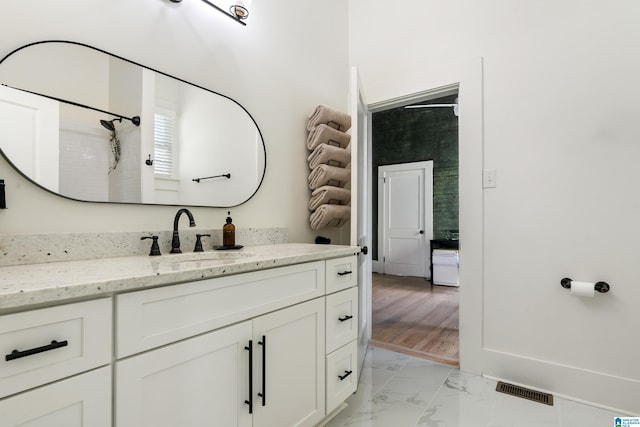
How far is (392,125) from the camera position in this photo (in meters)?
6.00

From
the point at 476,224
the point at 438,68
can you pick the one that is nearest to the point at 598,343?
the point at 476,224

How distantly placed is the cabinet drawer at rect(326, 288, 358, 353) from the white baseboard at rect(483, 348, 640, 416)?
1.06 metres

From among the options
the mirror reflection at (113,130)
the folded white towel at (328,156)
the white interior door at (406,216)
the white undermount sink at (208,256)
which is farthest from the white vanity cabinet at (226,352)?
the white interior door at (406,216)

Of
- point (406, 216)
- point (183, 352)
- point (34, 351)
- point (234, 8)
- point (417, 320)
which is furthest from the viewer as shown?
point (406, 216)

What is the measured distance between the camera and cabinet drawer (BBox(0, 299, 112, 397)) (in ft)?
2.03

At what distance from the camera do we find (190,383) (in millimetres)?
932

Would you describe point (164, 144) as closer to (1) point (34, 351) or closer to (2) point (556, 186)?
(1) point (34, 351)

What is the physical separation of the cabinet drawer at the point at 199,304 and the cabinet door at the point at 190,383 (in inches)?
1.4

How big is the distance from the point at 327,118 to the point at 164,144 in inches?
44.2

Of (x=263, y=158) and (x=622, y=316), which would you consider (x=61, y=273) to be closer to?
(x=263, y=158)

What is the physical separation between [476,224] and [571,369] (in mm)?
963

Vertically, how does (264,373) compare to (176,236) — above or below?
below

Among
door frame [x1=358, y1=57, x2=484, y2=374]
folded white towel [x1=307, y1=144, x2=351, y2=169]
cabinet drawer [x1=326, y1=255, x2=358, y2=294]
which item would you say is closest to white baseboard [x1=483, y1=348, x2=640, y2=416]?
door frame [x1=358, y1=57, x2=484, y2=374]

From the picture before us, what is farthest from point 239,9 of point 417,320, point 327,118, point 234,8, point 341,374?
point 417,320
